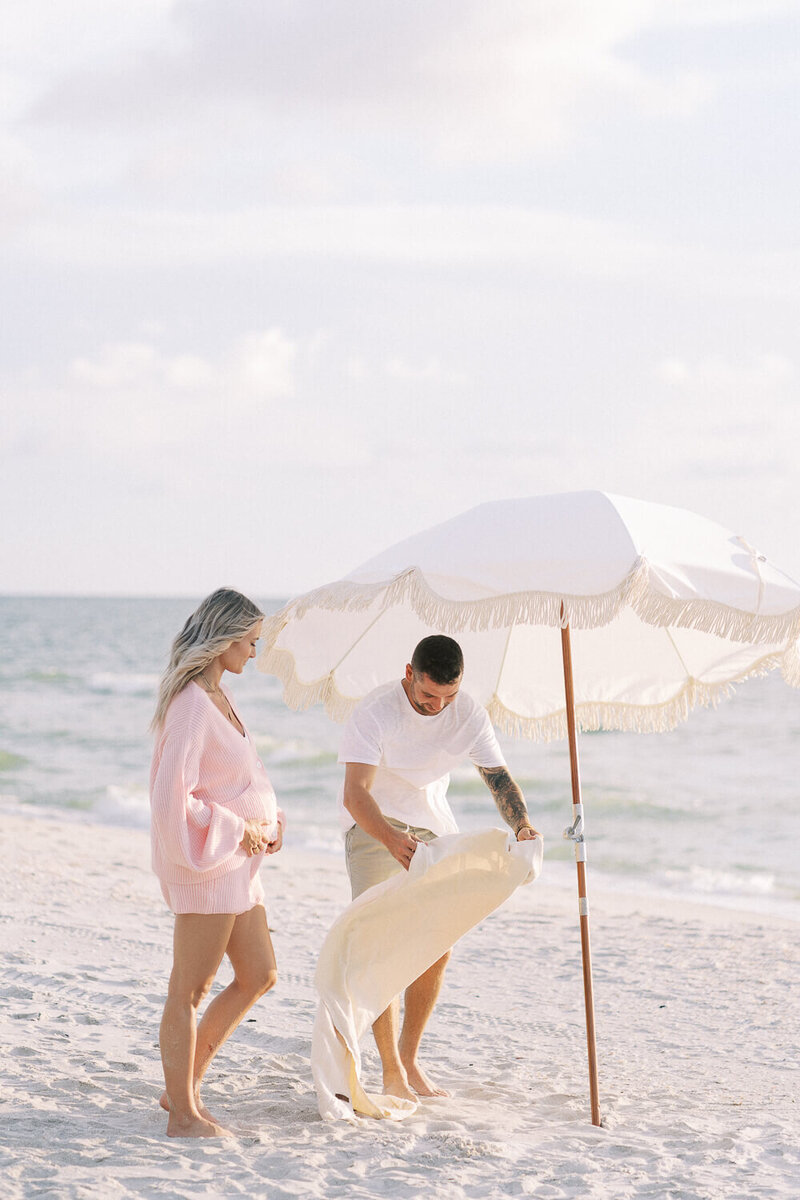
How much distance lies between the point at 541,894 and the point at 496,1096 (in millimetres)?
5775

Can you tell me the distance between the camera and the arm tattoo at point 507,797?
4.40 m

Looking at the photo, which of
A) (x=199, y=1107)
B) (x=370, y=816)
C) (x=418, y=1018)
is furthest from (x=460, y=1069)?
(x=370, y=816)

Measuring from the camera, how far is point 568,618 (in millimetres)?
3994

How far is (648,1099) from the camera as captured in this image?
4836mm

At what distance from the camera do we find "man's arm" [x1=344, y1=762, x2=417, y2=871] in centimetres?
417

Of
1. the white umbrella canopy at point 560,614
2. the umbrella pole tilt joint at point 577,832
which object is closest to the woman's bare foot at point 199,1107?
the umbrella pole tilt joint at point 577,832

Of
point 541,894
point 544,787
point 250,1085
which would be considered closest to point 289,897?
point 541,894

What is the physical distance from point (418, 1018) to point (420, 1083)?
0.86 feet

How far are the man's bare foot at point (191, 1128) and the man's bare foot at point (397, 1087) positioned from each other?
2.31 feet

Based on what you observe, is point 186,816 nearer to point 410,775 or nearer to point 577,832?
point 410,775

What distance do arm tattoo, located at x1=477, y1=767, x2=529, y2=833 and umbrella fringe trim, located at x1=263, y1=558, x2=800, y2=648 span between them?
27.3 inches

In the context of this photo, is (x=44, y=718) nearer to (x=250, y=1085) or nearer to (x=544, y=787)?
(x=544, y=787)

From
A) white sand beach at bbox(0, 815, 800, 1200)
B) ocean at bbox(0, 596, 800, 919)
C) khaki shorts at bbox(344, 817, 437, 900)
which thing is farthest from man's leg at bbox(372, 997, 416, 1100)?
ocean at bbox(0, 596, 800, 919)

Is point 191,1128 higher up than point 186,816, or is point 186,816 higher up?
point 186,816
